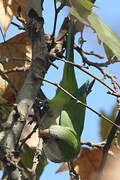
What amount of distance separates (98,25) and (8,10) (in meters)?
0.59

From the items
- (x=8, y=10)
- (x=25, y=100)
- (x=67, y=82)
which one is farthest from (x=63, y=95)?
(x=25, y=100)

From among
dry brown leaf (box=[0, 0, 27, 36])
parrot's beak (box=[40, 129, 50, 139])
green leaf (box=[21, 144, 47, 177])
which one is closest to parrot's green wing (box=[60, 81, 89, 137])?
parrot's beak (box=[40, 129, 50, 139])

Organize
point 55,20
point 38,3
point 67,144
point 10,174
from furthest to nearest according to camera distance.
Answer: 1. point 67,144
2. point 55,20
3. point 38,3
4. point 10,174

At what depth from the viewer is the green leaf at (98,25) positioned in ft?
4.24

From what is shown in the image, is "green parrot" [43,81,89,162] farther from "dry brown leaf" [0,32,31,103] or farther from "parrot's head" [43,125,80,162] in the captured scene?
"dry brown leaf" [0,32,31,103]

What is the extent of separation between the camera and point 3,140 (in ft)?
4.04

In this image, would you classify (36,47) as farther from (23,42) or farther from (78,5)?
(23,42)

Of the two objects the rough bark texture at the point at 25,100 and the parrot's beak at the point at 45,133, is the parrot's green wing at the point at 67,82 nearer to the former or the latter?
the parrot's beak at the point at 45,133

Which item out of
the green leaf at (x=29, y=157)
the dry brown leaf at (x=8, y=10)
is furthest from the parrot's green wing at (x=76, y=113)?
the dry brown leaf at (x=8, y=10)

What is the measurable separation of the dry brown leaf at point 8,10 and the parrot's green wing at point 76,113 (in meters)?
0.55

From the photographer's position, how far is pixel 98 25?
1347 mm

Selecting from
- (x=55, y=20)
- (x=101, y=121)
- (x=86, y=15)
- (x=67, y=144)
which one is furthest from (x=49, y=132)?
(x=86, y=15)

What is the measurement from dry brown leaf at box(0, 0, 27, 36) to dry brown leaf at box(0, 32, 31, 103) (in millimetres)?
173

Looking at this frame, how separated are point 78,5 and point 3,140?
0.61 metres
